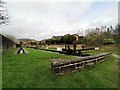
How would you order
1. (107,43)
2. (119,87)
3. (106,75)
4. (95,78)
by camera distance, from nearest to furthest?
(119,87)
(95,78)
(106,75)
(107,43)

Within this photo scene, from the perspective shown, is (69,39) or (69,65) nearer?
(69,65)

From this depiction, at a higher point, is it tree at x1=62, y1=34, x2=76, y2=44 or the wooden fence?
tree at x1=62, y1=34, x2=76, y2=44

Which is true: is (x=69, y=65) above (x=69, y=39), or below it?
below

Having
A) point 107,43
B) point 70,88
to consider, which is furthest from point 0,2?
point 107,43

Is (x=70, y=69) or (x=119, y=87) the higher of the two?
(x=70, y=69)

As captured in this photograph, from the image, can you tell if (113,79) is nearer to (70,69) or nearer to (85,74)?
(85,74)

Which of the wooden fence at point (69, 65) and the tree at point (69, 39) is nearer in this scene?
the wooden fence at point (69, 65)

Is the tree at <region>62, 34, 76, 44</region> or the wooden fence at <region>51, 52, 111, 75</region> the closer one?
the wooden fence at <region>51, 52, 111, 75</region>

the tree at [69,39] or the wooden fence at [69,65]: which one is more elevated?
the tree at [69,39]

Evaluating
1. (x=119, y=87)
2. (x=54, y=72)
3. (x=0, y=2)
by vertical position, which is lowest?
(x=119, y=87)

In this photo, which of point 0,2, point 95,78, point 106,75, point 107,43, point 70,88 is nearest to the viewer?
point 70,88

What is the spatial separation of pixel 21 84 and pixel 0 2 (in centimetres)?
1885

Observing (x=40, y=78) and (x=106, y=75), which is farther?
(x=106, y=75)

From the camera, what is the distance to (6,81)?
9.70 metres
